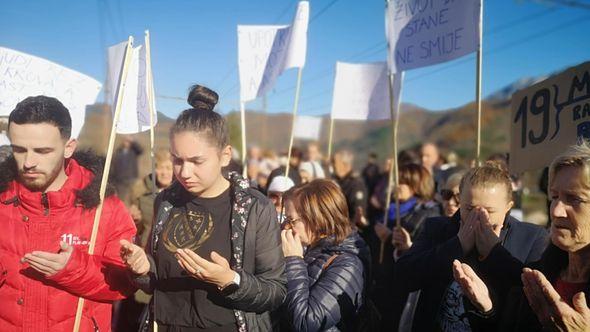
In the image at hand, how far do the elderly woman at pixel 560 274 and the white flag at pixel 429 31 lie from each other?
6.10ft

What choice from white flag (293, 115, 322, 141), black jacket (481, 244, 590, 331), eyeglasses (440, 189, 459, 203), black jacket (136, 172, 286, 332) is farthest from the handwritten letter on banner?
white flag (293, 115, 322, 141)

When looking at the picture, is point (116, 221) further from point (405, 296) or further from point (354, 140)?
point (354, 140)

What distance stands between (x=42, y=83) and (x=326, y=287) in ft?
6.31

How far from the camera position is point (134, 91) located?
304 cm

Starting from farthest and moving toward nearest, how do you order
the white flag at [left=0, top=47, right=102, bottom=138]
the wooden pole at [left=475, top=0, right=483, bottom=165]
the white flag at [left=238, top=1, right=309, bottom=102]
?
the white flag at [left=238, top=1, right=309, bottom=102] → the wooden pole at [left=475, top=0, right=483, bottom=165] → the white flag at [left=0, top=47, right=102, bottom=138]

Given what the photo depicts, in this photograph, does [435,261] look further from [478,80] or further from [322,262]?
[478,80]

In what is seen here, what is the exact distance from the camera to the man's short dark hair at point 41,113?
222cm

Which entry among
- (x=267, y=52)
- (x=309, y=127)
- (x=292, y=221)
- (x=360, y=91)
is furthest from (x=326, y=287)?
(x=309, y=127)

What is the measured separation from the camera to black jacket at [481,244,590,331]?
2.01 metres

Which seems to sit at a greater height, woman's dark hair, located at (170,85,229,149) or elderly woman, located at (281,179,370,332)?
woman's dark hair, located at (170,85,229,149)

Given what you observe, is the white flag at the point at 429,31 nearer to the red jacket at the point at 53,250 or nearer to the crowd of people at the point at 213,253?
the crowd of people at the point at 213,253

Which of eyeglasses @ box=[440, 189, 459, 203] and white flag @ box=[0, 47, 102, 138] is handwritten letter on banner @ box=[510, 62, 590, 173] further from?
white flag @ box=[0, 47, 102, 138]

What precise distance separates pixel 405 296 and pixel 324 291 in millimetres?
1397

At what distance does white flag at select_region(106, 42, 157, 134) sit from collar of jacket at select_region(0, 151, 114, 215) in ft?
1.92
